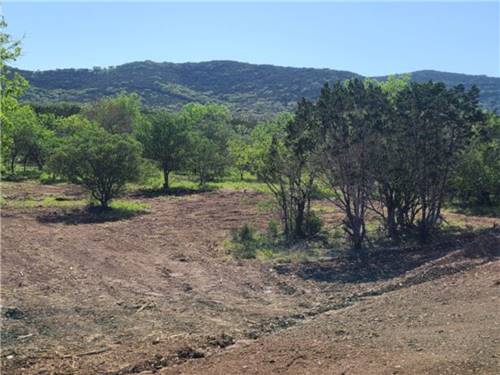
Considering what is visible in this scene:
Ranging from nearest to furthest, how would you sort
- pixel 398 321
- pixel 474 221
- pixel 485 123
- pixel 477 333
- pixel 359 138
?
1. pixel 477 333
2. pixel 398 321
3. pixel 359 138
4. pixel 485 123
5. pixel 474 221

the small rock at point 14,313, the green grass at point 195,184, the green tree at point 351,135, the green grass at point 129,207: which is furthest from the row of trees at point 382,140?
the green grass at point 195,184

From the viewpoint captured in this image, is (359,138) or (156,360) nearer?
(156,360)

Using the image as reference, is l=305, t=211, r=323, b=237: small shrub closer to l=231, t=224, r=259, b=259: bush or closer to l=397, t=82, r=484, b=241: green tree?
l=231, t=224, r=259, b=259: bush

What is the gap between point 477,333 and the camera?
23.8 feet

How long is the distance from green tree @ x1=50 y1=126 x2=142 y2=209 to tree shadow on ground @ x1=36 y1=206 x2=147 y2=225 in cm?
72

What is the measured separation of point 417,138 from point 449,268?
559 cm

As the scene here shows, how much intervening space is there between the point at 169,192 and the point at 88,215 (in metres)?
10.4

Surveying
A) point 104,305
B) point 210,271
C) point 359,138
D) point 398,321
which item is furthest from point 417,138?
point 104,305

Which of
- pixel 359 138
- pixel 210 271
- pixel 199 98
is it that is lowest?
pixel 210 271

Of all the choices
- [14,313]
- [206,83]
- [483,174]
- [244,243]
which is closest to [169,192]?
[244,243]

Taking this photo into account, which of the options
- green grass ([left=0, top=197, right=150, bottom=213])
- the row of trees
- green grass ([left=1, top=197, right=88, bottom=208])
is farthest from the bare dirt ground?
green grass ([left=1, top=197, right=88, bottom=208])

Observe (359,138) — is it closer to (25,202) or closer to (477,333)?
(477,333)

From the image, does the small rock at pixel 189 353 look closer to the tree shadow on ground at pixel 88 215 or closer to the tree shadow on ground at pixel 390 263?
the tree shadow on ground at pixel 390 263

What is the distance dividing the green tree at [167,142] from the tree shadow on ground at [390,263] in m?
20.7
